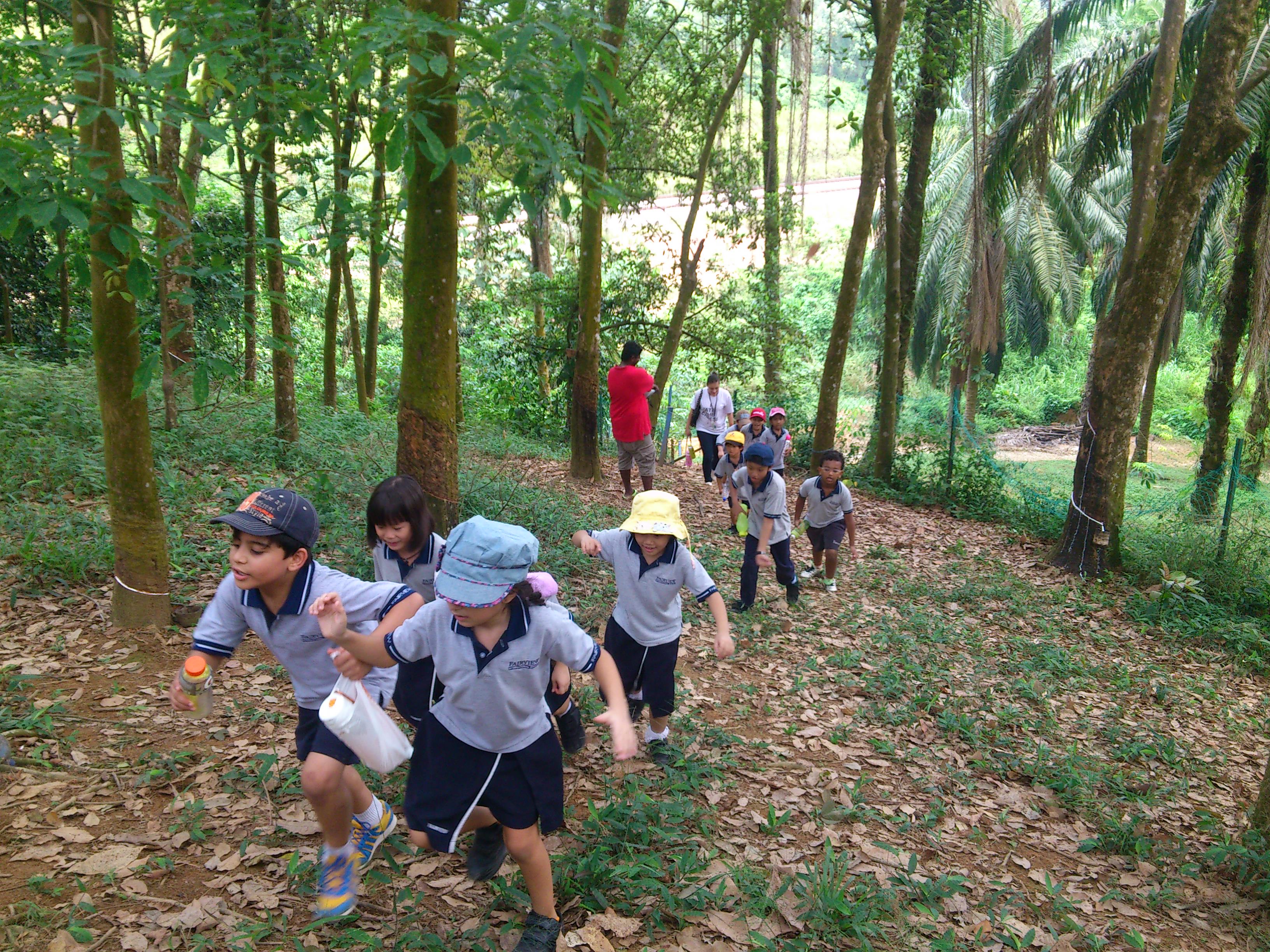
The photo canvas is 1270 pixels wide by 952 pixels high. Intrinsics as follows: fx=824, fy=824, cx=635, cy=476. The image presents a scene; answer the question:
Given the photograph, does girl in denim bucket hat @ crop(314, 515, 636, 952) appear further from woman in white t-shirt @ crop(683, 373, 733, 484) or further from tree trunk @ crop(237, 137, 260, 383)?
woman in white t-shirt @ crop(683, 373, 733, 484)

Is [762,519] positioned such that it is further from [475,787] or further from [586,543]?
[475,787]

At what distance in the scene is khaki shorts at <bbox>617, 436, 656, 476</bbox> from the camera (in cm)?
1003

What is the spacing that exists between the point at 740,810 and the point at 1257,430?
495 inches

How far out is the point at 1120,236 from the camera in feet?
86.6

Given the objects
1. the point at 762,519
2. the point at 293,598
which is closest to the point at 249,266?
the point at 762,519

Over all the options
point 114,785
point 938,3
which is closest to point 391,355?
point 938,3

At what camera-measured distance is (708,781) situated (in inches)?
177

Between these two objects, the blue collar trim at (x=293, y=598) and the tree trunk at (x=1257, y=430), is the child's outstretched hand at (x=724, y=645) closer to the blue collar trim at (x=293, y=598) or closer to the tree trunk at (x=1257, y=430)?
the blue collar trim at (x=293, y=598)

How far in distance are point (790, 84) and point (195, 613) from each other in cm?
1082

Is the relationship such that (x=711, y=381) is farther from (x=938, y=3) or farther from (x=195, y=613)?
(x=195, y=613)

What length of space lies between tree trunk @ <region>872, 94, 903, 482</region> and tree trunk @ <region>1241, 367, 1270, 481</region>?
16.3ft

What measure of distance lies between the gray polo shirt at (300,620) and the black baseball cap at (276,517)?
14cm

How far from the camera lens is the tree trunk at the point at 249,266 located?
6.08 meters

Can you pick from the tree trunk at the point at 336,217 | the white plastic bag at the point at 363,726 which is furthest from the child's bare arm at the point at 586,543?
the tree trunk at the point at 336,217
